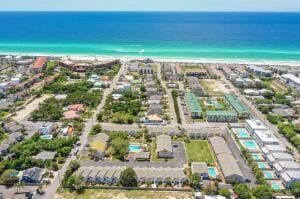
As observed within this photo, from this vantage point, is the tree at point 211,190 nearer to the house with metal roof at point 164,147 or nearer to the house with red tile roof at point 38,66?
the house with metal roof at point 164,147

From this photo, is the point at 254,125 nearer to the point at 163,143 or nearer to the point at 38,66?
the point at 163,143

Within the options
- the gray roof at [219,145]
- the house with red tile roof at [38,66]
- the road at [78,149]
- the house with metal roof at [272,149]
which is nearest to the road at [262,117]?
the house with metal roof at [272,149]

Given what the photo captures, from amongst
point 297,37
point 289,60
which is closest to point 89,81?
point 289,60

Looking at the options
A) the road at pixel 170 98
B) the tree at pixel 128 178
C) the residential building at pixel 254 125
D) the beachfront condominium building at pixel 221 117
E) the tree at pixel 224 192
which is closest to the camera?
the tree at pixel 224 192

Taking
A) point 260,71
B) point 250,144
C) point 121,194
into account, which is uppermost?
point 260,71

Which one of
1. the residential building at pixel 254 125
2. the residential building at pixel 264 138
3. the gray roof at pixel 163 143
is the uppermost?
the residential building at pixel 254 125

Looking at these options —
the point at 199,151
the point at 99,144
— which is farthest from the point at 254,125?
the point at 99,144

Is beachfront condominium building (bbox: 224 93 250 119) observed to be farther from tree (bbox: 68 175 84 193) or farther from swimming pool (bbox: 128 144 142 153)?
tree (bbox: 68 175 84 193)
